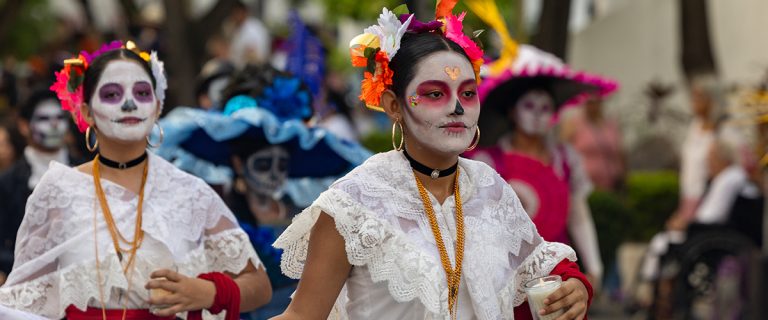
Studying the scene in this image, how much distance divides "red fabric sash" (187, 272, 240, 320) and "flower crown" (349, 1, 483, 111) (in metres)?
1.21

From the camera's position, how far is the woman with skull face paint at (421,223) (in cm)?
516

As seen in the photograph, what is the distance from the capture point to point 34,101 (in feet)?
33.1

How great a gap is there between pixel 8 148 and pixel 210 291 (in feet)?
18.8

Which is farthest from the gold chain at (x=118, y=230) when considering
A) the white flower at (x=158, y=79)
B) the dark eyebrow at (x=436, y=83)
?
the dark eyebrow at (x=436, y=83)

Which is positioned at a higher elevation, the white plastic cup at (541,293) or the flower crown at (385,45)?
the flower crown at (385,45)

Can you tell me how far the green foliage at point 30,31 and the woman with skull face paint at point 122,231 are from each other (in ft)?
90.9

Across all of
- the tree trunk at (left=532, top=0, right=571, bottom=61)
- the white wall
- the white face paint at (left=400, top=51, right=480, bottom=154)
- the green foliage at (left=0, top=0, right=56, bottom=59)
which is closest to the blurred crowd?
the tree trunk at (left=532, top=0, right=571, bottom=61)

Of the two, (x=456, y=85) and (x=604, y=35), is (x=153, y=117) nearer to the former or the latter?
(x=456, y=85)

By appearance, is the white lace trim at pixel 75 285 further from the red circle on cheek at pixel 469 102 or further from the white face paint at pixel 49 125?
the white face paint at pixel 49 125

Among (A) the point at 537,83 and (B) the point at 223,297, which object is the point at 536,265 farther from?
(A) the point at 537,83

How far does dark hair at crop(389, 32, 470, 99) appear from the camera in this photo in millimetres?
5348

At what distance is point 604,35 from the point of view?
2366 centimetres

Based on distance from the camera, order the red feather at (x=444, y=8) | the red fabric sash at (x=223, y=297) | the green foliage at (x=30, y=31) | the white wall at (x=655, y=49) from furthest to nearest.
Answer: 1. the green foliage at (x=30, y=31)
2. the white wall at (x=655, y=49)
3. the red fabric sash at (x=223, y=297)
4. the red feather at (x=444, y=8)

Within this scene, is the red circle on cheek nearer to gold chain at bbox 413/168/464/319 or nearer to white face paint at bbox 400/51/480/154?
white face paint at bbox 400/51/480/154
